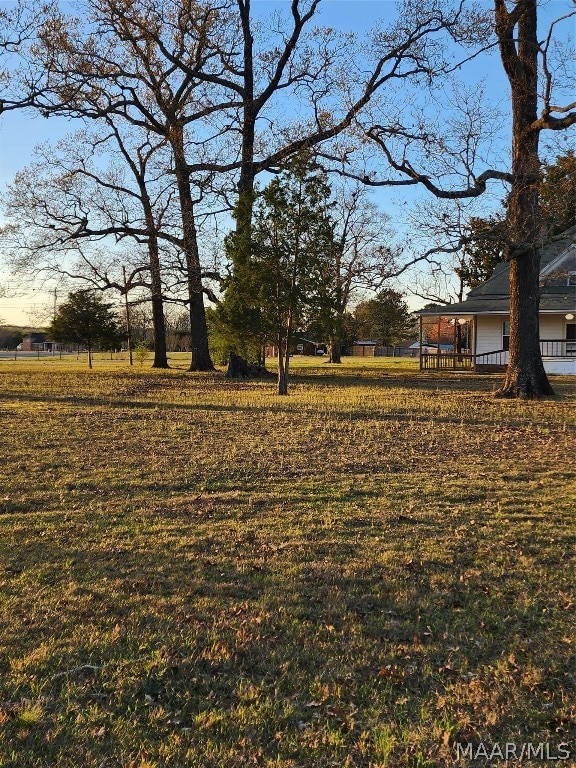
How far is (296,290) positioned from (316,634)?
1348 centimetres

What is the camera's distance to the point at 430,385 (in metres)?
19.9

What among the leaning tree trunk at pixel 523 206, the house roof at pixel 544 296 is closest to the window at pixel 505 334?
the house roof at pixel 544 296

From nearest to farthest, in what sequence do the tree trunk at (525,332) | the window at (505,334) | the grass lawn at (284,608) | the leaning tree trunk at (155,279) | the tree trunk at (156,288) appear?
the grass lawn at (284,608)
the tree trunk at (525,332)
the leaning tree trunk at (155,279)
the tree trunk at (156,288)
the window at (505,334)

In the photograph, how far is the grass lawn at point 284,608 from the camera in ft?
8.57

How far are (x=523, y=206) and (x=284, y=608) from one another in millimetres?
12573

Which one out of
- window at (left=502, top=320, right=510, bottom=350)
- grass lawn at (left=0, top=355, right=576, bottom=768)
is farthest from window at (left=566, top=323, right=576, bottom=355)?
grass lawn at (left=0, top=355, right=576, bottom=768)

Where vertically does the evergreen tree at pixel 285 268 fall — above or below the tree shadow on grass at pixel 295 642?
above

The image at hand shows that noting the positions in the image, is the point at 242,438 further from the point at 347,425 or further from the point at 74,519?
the point at 74,519
